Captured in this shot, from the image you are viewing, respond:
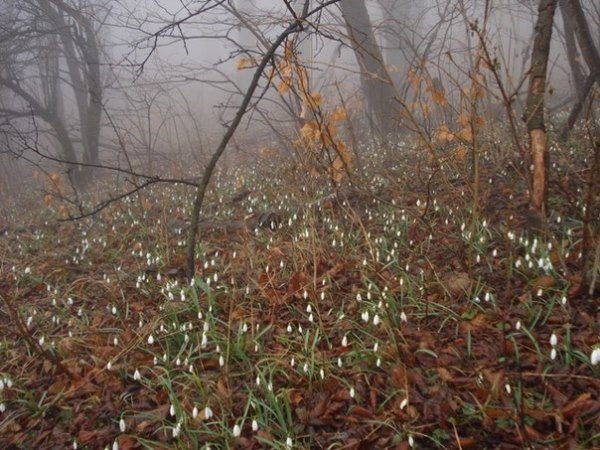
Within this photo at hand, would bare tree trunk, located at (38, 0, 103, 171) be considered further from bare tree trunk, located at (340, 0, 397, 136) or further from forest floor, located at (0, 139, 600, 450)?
forest floor, located at (0, 139, 600, 450)

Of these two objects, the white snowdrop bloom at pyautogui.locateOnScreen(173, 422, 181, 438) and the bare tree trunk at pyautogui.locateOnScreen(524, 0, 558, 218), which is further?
the bare tree trunk at pyautogui.locateOnScreen(524, 0, 558, 218)

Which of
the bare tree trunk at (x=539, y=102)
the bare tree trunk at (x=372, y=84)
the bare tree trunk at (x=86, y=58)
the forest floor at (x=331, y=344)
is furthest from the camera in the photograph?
the bare tree trunk at (x=86, y=58)

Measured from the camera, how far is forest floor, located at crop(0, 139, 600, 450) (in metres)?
2.57

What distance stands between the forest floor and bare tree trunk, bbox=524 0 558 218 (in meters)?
0.37

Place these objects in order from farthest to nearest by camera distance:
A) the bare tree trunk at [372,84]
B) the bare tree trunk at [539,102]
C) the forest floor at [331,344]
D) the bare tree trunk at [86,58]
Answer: the bare tree trunk at [86,58], the bare tree trunk at [372,84], the bare tree trunk at [539,102], the forest floor at [331,344]

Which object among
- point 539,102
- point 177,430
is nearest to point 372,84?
point 539,102

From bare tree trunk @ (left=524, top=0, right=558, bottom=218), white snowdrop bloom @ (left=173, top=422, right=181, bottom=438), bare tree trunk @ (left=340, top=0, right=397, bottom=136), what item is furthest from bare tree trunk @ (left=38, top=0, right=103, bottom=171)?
white snowdrop bloom @ (left=173, top=422, right=181, bottom=438)

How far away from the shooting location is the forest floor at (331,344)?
257 centimetres

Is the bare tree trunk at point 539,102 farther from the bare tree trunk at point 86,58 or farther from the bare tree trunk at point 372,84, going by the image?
the bare tree trunk at point 86,58

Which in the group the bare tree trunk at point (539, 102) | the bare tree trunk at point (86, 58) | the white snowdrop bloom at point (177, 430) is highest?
the bare tree trunk at point (86, 58)

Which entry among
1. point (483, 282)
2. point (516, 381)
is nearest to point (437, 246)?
point (483, 282)

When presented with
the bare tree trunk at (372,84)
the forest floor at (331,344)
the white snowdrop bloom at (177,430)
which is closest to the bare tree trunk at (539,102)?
the forest floor at (331,344)

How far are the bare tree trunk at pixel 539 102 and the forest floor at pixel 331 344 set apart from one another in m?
0.37

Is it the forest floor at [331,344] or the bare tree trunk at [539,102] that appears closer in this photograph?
the forest floor at [331,344]
